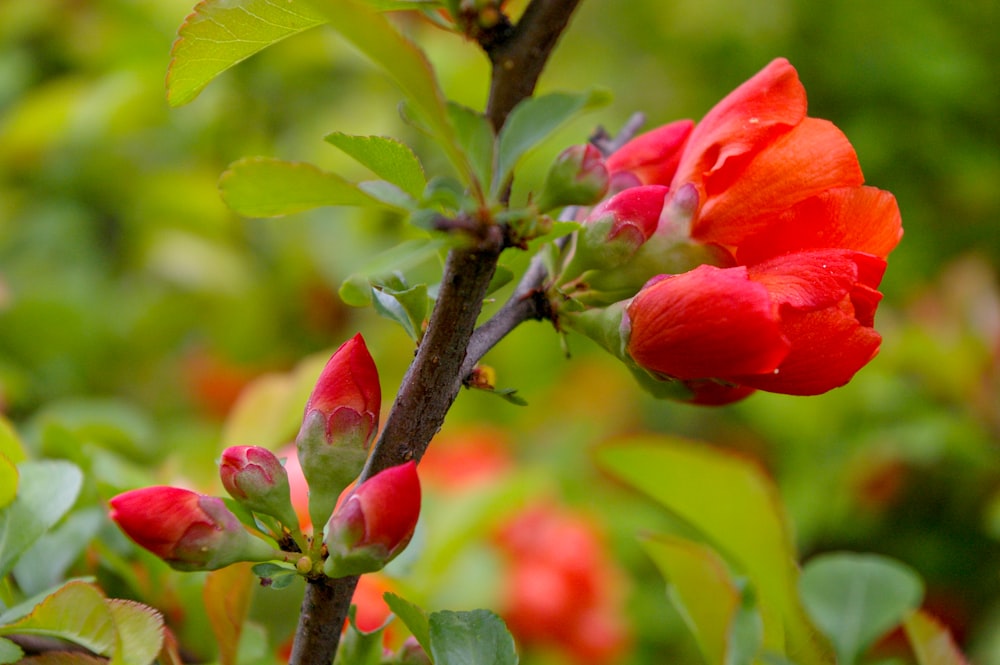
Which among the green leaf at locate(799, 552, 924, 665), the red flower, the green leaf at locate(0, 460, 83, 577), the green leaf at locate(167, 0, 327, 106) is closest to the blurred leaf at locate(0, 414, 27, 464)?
the green leaf at locate(0, 460, 83, 577)

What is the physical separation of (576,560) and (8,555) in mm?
768

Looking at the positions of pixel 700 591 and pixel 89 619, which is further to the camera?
pixel 700 591

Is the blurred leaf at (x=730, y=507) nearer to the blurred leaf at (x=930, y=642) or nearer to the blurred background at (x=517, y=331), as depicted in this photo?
the blurred leaf at (x=930, y=642)

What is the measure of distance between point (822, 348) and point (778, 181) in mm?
76

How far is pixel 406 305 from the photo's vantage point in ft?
1.29

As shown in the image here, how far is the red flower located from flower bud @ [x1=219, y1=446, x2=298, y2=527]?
15cm

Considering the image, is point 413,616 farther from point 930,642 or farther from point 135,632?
point 930,642

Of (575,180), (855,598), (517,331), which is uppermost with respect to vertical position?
(575,180)

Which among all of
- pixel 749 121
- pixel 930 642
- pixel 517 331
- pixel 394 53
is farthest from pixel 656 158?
pixel 517 331

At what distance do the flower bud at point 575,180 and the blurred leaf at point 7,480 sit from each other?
29 centimetres

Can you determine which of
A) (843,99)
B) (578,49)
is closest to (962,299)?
(843,99)

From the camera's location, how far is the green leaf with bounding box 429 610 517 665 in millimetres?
399

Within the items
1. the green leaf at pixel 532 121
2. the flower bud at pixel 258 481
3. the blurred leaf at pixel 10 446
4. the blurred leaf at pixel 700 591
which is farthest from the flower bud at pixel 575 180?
the blurred leaf at pixel 10 446

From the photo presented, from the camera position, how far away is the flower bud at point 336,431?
392 millimetres
